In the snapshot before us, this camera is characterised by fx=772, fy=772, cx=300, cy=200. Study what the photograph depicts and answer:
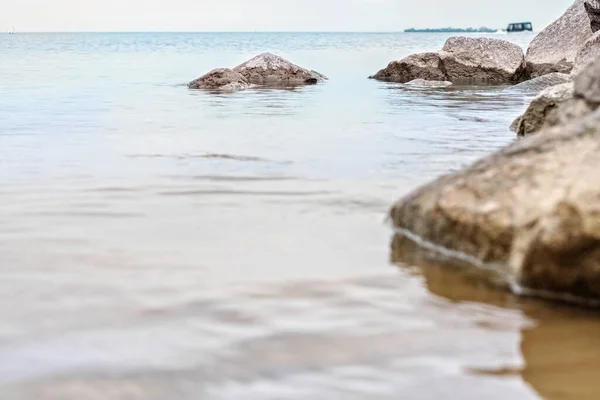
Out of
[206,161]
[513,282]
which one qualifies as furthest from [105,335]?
[206,161]

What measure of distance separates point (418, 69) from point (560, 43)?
3.19 metres

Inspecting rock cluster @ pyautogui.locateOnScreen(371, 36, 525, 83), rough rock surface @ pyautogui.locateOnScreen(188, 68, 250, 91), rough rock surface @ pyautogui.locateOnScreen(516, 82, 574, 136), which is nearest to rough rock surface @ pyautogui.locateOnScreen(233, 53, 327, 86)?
rough rock surface @ pyautogui.locateOnScreen(188, 68, 250, 91)

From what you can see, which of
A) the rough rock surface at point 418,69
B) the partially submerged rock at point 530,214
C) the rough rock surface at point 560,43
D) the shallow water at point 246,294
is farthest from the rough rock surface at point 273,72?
the partially submerged rock at point 530,214

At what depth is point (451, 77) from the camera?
17953mm

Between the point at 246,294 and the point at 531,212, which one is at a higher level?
the point at 531,212

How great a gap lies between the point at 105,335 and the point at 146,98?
10.4m

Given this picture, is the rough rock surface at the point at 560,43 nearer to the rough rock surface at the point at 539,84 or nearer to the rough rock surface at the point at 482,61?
the rough rock surface at the point at 482,61

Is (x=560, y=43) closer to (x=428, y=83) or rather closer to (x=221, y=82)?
(x=428, y=83)

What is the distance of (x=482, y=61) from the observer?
702 inches

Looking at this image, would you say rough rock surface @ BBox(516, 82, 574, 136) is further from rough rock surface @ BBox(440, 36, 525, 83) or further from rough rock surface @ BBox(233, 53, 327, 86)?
rough rock surface @ BBox(440, 36, 525, 83)

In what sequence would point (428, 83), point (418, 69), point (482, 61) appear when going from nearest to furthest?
point (428, 83) → point (482, 61) → point (418, 69)

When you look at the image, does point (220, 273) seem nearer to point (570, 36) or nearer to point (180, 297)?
point (180, 297)

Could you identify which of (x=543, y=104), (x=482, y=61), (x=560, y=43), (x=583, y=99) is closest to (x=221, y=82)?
(x=482, y=61)

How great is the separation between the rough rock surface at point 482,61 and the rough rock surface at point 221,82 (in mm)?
5199
